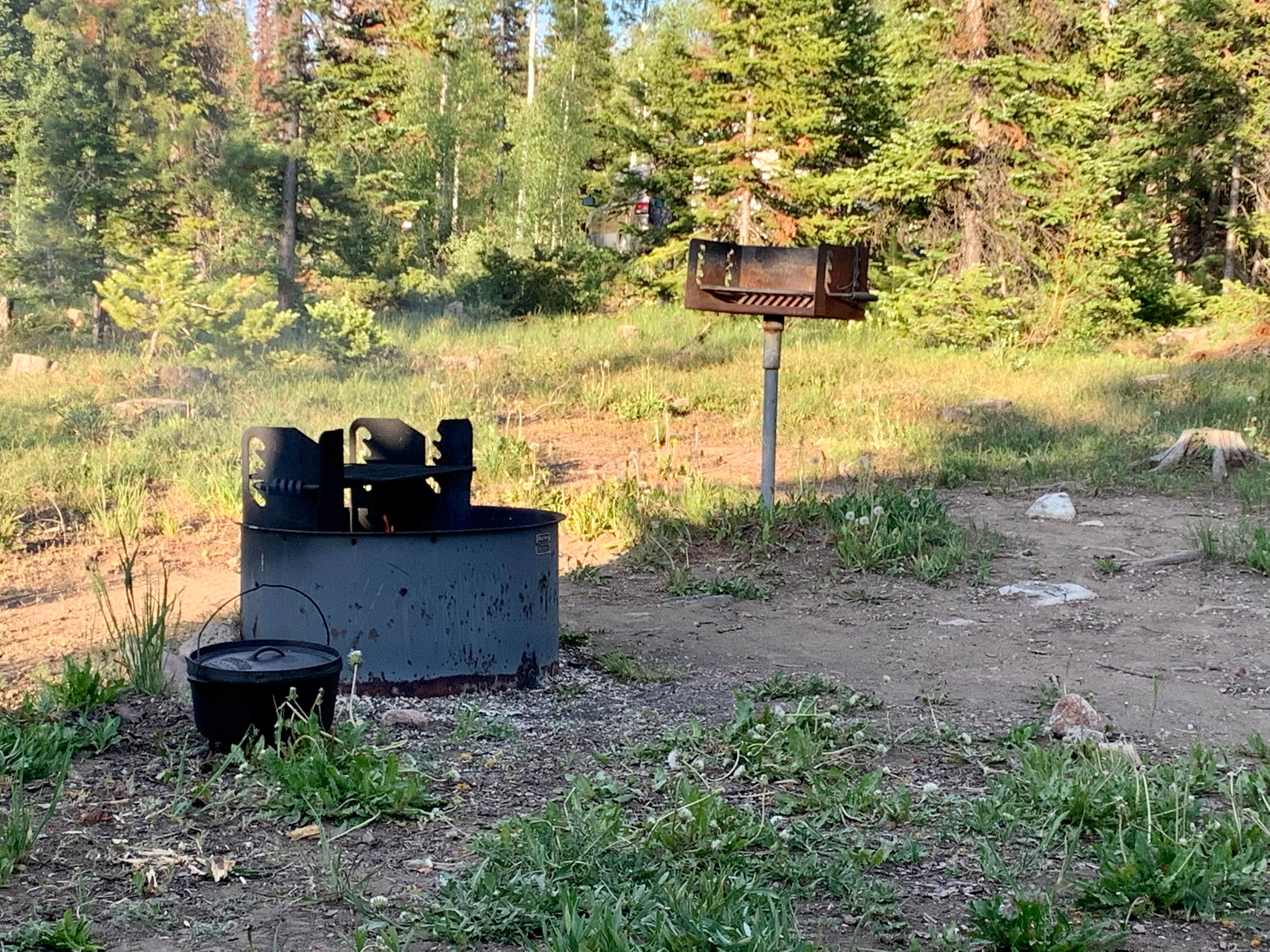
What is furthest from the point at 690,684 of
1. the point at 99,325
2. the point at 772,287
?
the point at 99,325

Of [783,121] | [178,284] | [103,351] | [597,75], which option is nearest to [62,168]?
[103,351]

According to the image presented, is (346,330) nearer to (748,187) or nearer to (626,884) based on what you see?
(748,187)

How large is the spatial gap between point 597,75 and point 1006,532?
30468 mm

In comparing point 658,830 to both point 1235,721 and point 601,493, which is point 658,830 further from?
point 601,493

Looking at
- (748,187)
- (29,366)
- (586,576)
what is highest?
(748,187)

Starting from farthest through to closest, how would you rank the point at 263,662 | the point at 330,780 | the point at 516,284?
the point at 516,284
the point at 263,662
the point at 330,780

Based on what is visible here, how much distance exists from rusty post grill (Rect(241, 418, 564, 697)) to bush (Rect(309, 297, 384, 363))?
33.0 feet

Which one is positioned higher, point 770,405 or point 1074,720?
point 770,405

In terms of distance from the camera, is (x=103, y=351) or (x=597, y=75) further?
(x=597, y=75)

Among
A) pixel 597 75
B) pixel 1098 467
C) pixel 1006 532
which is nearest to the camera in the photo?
pixel 1006 532

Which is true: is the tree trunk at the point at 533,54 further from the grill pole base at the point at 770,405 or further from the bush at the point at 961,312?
the grill pole base at the point at 770,405

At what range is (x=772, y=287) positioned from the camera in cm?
753

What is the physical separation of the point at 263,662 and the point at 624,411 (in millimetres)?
9537

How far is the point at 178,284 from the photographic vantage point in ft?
44.5
